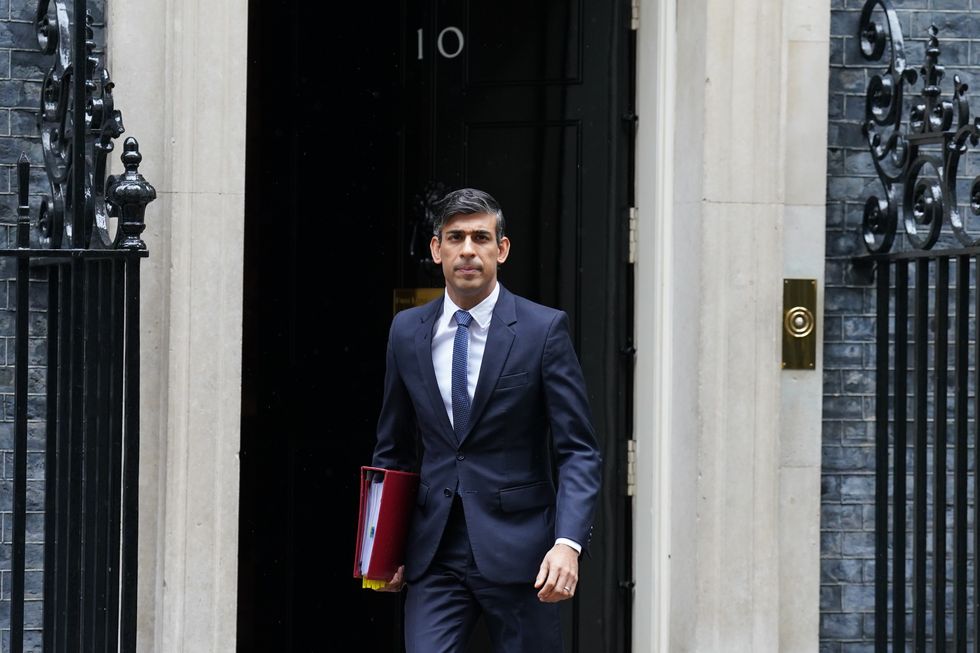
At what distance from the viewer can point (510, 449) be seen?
172 inches

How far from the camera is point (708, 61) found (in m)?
5.71

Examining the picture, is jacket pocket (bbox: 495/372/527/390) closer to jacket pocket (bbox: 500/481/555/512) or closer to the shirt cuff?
jacket pocket (bbox: 500/481/555/512)

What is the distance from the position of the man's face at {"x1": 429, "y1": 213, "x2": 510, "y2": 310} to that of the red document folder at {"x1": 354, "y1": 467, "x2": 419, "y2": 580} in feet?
1.89

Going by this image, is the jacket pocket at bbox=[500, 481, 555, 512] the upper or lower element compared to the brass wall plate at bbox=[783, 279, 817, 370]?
lower

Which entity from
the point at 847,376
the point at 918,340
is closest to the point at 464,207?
the point at 918,340

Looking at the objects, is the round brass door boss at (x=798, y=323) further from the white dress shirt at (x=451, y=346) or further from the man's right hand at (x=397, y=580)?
the man's right hand at (x=397, y=580)

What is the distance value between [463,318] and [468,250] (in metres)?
0.22

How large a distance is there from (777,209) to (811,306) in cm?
39

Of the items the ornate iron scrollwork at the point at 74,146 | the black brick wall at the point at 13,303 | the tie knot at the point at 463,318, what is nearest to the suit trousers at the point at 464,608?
the tie knot at the point at 463,318

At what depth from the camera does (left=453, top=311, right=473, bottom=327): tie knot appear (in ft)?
14.4

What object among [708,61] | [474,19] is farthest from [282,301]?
[708,61]

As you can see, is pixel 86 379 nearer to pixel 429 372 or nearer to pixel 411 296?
pixel 429 372

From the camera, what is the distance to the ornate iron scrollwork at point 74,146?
445 cm

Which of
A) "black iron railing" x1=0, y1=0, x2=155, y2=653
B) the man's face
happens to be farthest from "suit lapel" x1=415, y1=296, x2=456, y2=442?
"black iron railing" x1=0, y1=0, x2=155, y2=653
